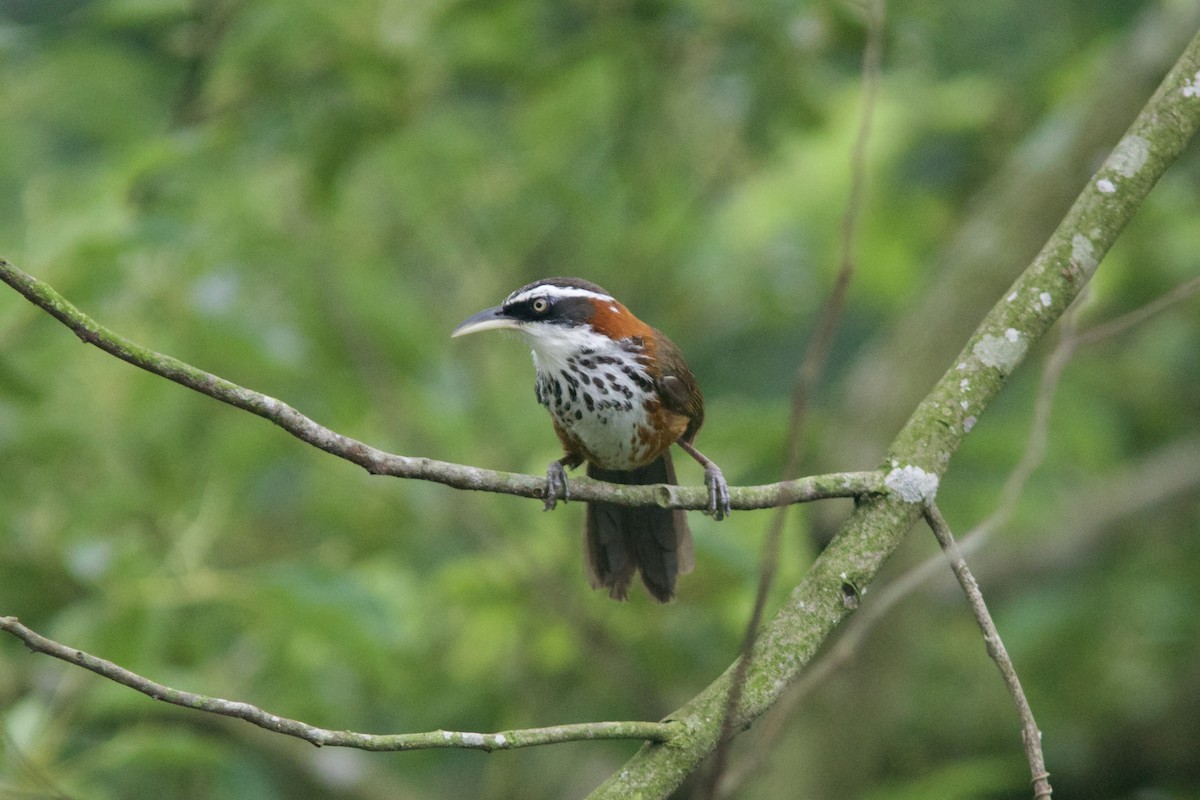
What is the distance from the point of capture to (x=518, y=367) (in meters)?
8.86

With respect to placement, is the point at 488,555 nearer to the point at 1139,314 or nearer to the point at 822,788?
the point at 822,788

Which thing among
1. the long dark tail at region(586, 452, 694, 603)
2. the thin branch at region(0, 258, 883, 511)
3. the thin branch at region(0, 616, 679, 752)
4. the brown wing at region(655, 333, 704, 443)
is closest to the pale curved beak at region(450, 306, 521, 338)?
the brown wing at region(655, 333, 704, 443)

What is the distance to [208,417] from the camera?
689cm

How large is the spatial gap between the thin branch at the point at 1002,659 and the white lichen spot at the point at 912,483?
29mm

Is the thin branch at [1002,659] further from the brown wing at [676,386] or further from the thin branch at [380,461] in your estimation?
the brown wing at [676,386]

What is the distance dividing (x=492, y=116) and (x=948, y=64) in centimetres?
240

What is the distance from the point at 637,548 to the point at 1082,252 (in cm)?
165

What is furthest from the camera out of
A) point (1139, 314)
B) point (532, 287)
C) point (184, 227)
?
point (184, 227)

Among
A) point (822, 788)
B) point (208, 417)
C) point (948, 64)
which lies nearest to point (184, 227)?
point (208, 417)

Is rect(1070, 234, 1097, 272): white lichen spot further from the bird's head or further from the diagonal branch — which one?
the bird's head

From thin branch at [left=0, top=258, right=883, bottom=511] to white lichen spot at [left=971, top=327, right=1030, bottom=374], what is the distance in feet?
1.26

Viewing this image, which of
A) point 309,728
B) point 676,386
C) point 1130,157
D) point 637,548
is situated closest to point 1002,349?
point 1130,157

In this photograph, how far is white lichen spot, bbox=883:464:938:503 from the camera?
2916 millimetres

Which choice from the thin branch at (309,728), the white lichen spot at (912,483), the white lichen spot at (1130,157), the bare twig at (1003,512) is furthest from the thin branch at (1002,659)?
the white lichen spot at (1130,157)
